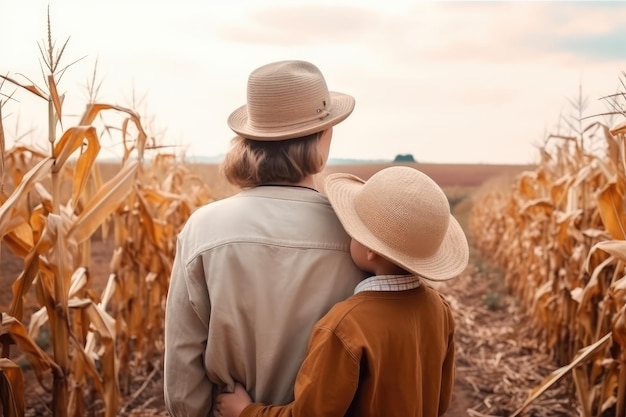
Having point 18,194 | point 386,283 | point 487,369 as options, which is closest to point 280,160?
point 386,283

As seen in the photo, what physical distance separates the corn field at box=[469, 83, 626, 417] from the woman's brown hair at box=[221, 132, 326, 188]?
1.57 m

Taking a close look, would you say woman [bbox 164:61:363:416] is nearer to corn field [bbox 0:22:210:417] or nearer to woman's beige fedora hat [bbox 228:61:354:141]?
woman's beige fedora hat [bbox 228:61:354:141]

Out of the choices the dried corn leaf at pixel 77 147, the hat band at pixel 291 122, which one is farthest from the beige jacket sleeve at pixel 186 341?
the dried corn leaf at pixel 77 147

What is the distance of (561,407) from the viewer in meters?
4.39

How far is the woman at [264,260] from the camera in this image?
1.64 m

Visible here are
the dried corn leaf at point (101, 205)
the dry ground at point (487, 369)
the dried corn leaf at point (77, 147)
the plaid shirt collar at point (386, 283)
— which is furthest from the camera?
the dry ground at point (487, 369)

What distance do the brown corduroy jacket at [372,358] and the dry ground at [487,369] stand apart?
9.10 feet

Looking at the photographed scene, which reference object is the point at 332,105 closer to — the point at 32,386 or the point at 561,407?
the point at 561,407

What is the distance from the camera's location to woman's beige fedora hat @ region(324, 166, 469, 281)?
1613 mm

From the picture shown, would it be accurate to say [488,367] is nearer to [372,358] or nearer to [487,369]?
[487,369]

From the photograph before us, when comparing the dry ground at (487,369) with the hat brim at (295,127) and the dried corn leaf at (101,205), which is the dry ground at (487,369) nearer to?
the dried corn leaf at (101,205)

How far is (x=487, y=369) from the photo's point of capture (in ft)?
17.8

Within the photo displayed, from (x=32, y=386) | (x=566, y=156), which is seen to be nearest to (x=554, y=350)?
(x=566, y=156)

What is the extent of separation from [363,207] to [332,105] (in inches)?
13.5
